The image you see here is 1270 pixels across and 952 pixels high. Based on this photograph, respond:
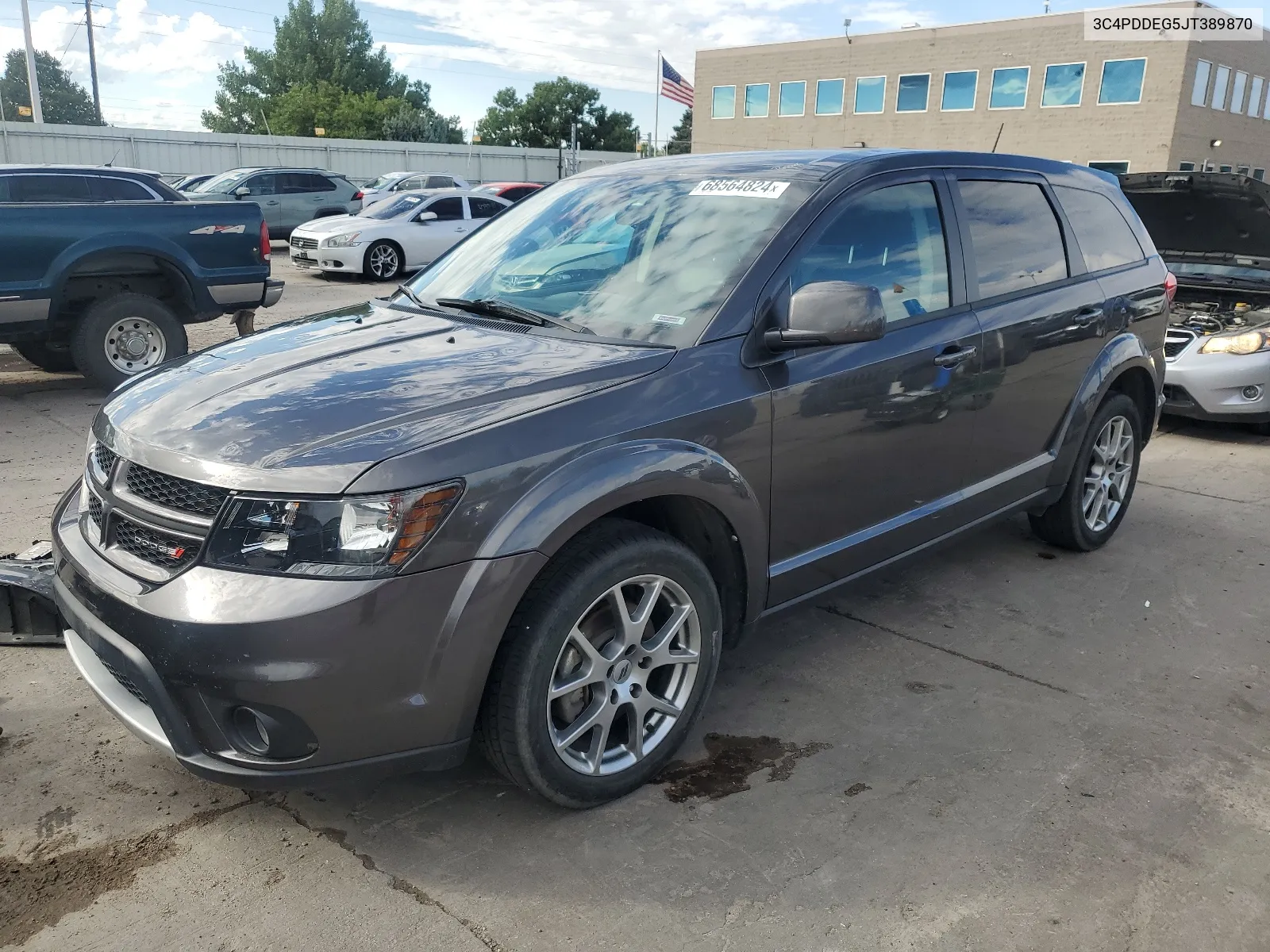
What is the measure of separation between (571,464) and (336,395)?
0.67 metres

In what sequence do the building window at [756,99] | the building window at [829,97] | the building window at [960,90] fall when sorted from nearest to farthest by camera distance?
1. the building window at [960,90]
2. the building window at [829,97]
3. the building window at [756,99]

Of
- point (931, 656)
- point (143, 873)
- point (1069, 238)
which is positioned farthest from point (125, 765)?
point (1069, 238)

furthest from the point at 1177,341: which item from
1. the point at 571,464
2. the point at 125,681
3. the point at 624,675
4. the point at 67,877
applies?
the point at 67,877

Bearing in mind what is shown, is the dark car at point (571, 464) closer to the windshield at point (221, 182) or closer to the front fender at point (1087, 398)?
the front fender at point (1087, 398)

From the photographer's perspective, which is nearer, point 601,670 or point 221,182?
point 601,670

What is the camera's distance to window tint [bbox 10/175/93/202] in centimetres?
814

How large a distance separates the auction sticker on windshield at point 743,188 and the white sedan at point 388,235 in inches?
501

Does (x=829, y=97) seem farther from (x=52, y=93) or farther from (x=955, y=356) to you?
(x=52, y=93)

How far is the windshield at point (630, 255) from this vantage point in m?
3.22

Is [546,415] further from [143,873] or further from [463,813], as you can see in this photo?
[143,873]

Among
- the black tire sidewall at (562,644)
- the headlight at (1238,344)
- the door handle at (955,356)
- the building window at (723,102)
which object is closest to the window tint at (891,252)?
the door handle at (955,356)

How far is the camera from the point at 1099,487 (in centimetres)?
505

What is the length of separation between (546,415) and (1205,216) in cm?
727

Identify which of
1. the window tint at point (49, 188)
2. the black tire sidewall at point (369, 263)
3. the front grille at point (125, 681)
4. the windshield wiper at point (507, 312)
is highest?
the window tint at point (49, 188)
